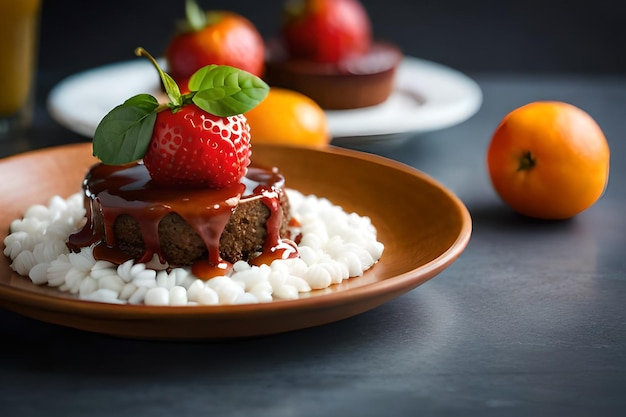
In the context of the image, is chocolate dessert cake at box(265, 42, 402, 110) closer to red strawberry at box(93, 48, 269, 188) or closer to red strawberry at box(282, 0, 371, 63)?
red strawberry at box(282, 0, 371, 63)

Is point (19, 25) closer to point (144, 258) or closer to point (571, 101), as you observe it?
point (144, 258)

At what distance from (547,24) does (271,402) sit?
3.03 meters

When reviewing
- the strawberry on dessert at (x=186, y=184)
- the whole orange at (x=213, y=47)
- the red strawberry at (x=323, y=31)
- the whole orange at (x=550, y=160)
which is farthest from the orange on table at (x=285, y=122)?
the strawberry on dessert at (x=186, y=184)

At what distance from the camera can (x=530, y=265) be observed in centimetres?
187

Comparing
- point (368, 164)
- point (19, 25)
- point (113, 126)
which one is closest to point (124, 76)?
point (19, 25)

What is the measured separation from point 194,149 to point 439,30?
2.56 meters

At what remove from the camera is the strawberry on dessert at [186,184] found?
5.09 feet

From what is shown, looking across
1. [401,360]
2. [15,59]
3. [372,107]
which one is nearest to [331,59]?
[372,107]

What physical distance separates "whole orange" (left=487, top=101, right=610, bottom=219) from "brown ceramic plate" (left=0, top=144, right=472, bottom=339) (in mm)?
281

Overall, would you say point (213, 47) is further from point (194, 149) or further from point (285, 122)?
point (194, 149)

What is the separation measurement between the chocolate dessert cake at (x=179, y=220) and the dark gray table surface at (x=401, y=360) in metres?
0.19

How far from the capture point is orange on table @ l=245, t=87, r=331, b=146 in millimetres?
2359

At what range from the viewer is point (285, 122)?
2.37 meters

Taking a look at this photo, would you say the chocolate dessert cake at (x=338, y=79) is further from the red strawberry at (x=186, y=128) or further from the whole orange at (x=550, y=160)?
the red strawberry at (x=186, y=128)
